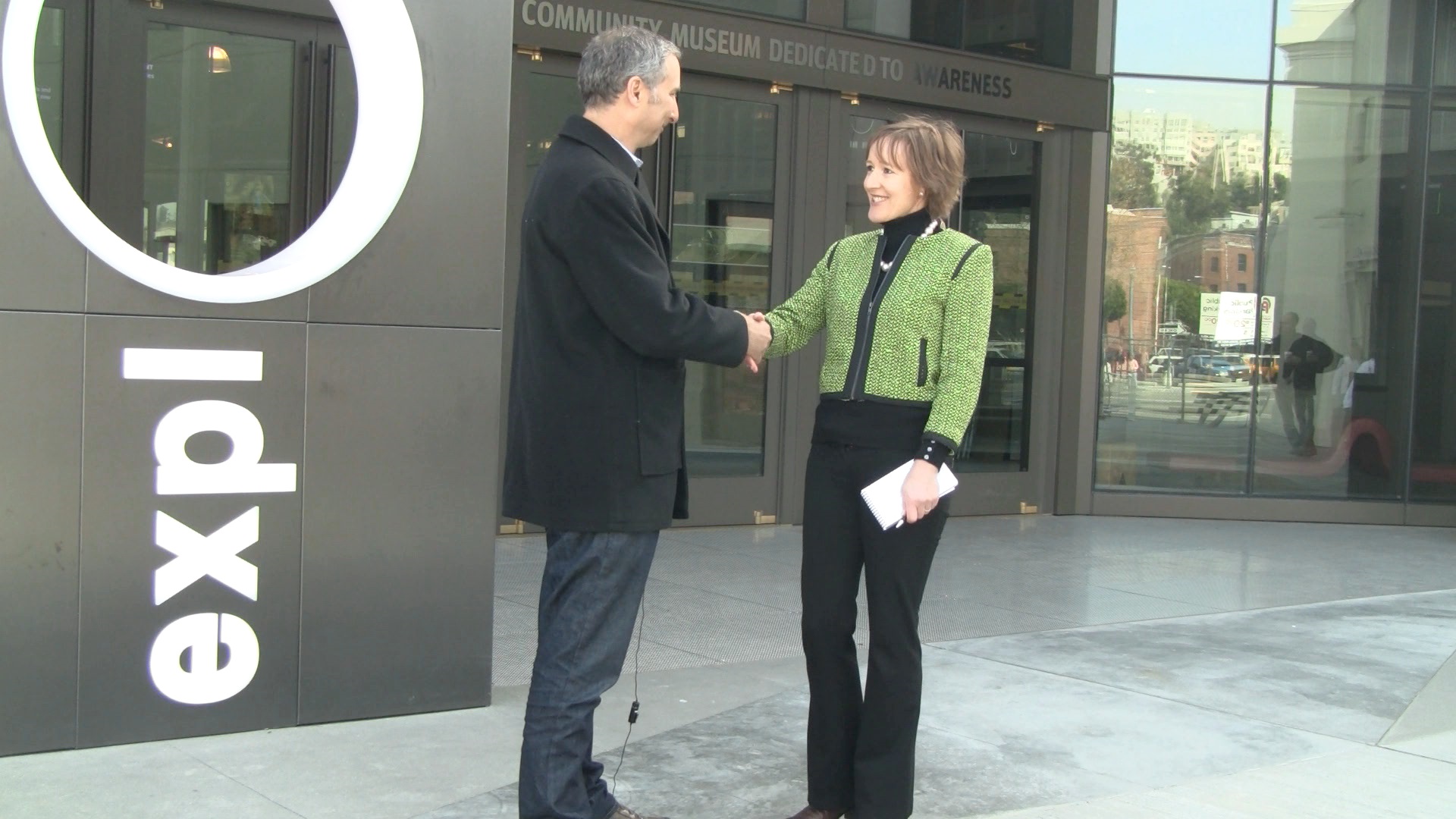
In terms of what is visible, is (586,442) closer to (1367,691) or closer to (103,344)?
(103,344)

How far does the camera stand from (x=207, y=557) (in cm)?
425

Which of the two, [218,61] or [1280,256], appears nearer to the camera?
[218,61]

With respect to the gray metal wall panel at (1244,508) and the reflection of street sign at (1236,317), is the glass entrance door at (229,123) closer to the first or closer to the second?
the gray metal wall panel at (1244,508)

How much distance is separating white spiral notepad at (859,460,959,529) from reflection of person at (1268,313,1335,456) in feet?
28.5

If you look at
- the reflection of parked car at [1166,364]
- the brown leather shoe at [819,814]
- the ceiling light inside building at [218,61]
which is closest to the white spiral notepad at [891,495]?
the brown leather shoe at [819,814]

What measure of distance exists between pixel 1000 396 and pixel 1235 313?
2.00m

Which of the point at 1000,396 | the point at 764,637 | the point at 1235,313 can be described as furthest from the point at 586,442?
the point at 1235,313

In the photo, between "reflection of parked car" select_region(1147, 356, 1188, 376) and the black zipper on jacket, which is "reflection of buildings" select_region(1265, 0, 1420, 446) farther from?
the black zipper on jacket

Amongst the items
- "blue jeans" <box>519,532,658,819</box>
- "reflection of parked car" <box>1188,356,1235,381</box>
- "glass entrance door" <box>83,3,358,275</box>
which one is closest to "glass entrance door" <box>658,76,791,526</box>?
"glass entrance door" <box>83,3,358,275</box>

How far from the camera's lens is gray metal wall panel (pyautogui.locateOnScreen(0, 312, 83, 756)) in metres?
3.97

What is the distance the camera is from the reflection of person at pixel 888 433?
11.7ft

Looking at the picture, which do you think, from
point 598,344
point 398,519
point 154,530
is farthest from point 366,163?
point 598,344

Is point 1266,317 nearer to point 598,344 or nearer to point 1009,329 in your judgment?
point 1009,329

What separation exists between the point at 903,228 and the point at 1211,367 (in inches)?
325
